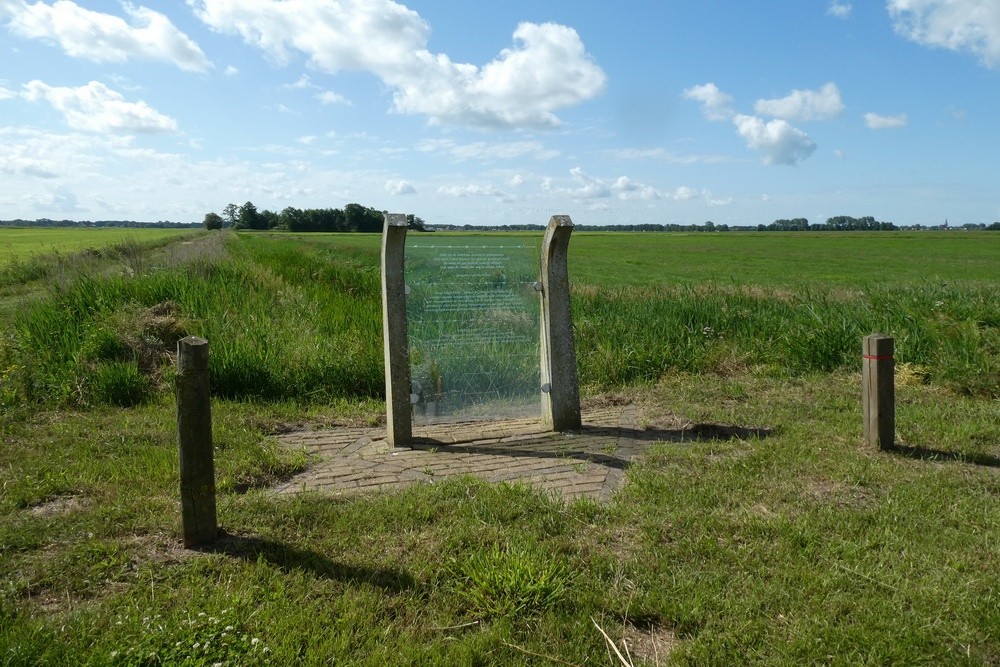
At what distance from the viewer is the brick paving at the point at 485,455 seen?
190 inches

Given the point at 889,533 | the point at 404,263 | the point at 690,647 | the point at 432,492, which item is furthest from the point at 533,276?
the point at 690,647

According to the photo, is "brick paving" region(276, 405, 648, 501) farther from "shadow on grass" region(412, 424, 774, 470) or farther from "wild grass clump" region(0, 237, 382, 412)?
"wild grass clump" region(0, 237, 382, 412)

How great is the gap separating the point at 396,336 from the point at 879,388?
350 centimetres

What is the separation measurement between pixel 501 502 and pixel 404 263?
2.30 meters

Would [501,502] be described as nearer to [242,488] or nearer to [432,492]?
[432,492]

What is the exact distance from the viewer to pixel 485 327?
6.18 metres

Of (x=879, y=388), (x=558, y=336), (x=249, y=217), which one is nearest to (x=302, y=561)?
(x=558, y=336)

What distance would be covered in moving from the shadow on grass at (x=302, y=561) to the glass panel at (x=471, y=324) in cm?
235

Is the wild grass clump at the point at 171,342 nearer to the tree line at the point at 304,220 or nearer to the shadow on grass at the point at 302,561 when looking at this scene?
the shadow on grass at the point at 302,561

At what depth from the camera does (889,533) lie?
3875 mm

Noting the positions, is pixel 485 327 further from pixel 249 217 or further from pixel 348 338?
pixel 249 217

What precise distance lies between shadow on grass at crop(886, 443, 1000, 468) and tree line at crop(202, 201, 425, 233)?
62721 millimetres

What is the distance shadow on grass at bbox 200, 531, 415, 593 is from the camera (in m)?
3.42

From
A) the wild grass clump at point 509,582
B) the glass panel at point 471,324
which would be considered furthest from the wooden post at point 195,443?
the glass panel at point 471,324
